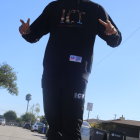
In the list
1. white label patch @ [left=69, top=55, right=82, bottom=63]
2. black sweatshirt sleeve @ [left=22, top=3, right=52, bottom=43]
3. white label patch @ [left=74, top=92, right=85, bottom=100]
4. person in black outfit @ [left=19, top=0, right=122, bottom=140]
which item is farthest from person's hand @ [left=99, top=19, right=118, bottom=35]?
white label patch @ [left=74, top=92, right=85, bottom=100]

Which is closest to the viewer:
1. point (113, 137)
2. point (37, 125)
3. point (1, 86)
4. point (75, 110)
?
point (75, 110)

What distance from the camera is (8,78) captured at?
75.5m

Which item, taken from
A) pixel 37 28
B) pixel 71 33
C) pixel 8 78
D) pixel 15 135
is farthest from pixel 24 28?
pixel 8 78

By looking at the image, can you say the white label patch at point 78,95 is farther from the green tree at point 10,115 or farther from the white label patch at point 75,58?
the green tree at point 10,115

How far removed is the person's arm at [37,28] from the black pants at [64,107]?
0.71 m

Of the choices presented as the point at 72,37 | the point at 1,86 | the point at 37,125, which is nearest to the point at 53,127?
the point at 72,37

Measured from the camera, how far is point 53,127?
2.96 metres

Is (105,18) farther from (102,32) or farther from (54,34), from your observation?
(54,34)

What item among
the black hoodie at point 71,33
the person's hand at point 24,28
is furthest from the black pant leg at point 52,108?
the person's hand at point 24,28

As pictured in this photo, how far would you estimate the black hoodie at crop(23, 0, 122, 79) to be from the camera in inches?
121

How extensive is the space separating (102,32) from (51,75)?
61 cm

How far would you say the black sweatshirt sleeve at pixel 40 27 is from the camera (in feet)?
11.6

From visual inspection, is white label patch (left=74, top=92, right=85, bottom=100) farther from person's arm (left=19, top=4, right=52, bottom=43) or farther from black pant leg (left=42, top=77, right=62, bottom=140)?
person's arm (left=19, top=4, right=52, bottom=43)

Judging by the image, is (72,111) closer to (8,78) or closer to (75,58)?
(75,58)
